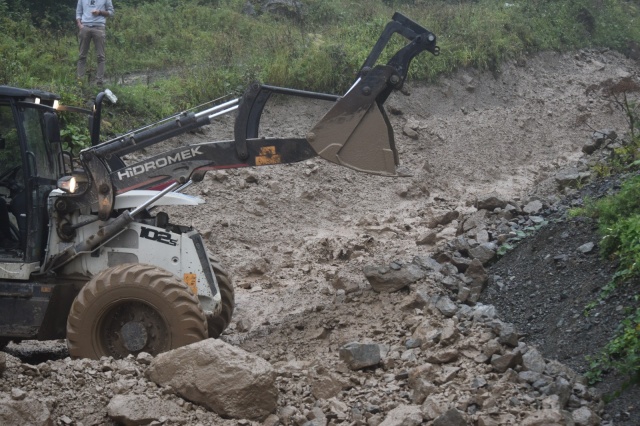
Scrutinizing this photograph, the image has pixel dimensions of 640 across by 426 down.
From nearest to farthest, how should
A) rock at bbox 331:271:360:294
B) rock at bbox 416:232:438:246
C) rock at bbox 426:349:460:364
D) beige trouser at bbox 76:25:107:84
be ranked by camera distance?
rock at bbox 426:349:460:364 → rock at bbox 331:271:360:294 → rock at bbox 416:232:438:246 → beige trouser at bbox 76:25:107:84

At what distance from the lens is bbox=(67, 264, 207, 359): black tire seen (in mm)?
7633

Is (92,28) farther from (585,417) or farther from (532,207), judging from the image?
(585,417)

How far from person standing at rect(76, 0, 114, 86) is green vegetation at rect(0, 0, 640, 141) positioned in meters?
0.35

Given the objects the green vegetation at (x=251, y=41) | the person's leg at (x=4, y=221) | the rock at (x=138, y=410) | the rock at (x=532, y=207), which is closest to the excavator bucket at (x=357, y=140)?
the person's leg at (x=4, y=221)

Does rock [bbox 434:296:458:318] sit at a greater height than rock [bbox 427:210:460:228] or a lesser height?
greater

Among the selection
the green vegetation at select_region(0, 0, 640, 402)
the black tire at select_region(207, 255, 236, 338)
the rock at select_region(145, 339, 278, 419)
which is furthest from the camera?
the green vegetation at select_region(0, 0, 640, 402)

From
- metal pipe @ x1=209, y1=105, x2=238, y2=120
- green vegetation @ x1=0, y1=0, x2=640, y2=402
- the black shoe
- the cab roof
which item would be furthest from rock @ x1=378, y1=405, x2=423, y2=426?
the cab roof

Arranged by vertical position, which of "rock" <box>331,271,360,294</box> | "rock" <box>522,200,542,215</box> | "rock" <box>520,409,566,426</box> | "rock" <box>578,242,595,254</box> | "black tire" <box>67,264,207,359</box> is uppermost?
"rock" <box>578,242,595,254</box>

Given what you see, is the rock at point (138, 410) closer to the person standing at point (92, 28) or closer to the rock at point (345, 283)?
the rock at point (345, 283)

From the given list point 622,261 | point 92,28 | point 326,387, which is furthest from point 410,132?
point 326,387

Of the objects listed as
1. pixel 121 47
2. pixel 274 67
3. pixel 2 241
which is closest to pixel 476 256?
pixel 2 241

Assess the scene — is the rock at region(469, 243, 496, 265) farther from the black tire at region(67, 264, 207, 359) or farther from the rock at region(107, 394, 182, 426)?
the rock at region(107, 394, 182, 426)

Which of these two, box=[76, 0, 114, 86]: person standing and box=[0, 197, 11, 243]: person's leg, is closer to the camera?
box=[0, 197, 11, 243]: person's leg

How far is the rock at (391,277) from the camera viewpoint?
902cm
